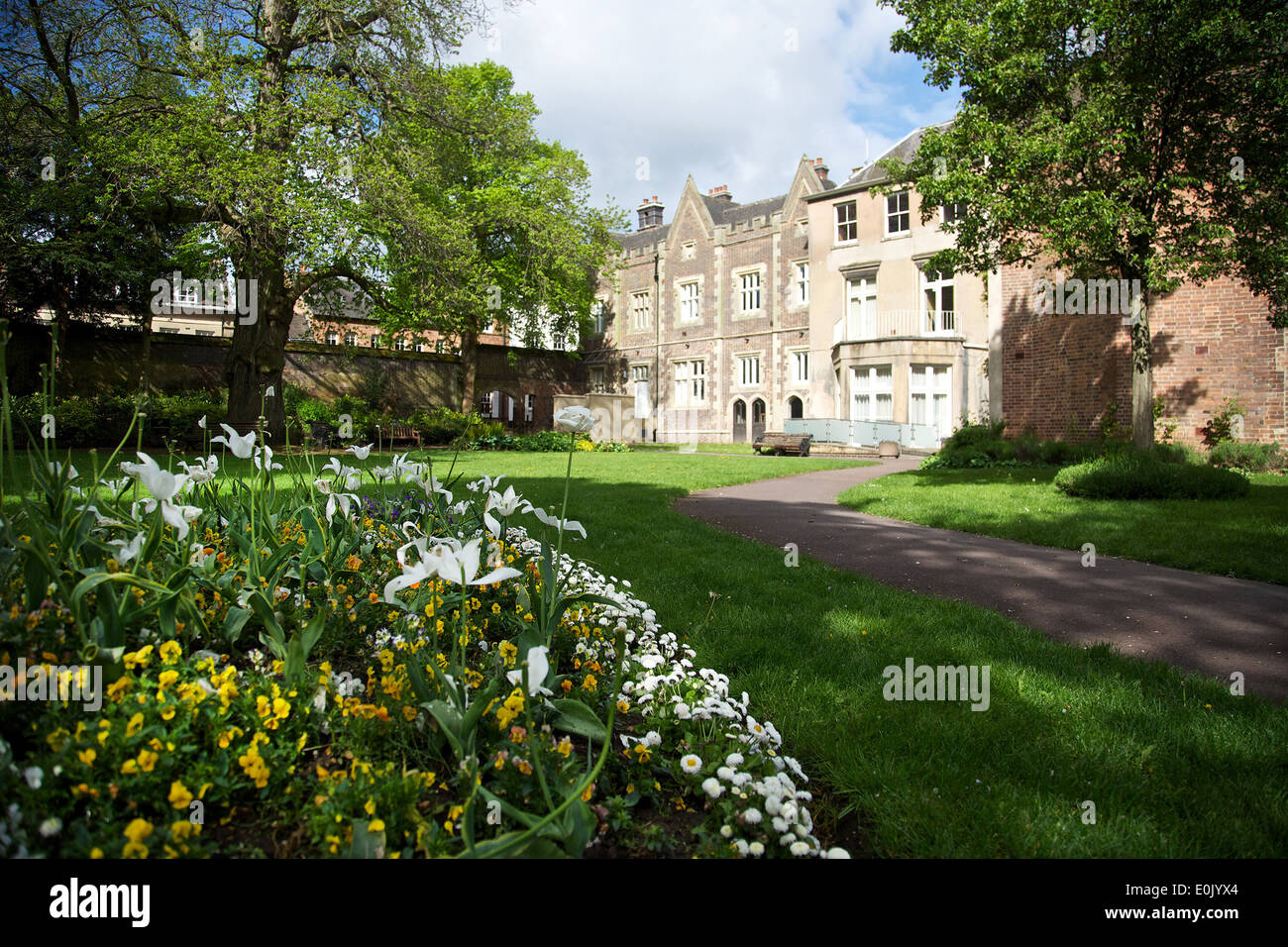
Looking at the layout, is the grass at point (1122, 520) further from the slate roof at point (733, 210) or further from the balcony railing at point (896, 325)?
the slate roof at point (733, 210)

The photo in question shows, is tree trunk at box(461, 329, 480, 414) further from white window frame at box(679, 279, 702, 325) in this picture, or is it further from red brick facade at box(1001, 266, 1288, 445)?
red brick facade at box(1001, 266, 1288, 445)

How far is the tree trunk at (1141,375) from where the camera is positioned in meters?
12.1

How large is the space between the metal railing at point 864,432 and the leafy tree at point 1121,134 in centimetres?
1410

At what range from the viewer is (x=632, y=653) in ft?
11.3

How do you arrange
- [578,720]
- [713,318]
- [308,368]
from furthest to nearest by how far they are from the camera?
[713,318] < [308,368] < [578,720]

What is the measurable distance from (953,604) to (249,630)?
4.17 metres

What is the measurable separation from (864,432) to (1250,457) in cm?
1335

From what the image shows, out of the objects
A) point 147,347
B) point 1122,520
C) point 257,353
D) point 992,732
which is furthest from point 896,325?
point 992,732

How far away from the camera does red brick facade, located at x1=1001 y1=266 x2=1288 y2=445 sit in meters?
15.5

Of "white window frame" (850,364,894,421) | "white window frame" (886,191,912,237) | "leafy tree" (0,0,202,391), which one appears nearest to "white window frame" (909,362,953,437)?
"white window frame" (850,364,894,421)

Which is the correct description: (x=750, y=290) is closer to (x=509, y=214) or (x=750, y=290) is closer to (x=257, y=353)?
(x=509, y=214)

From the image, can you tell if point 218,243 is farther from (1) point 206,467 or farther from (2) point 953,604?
(2) point 953,604

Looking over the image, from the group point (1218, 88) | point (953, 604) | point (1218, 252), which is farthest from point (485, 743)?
point (1218, 88)

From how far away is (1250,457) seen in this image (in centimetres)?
1477
